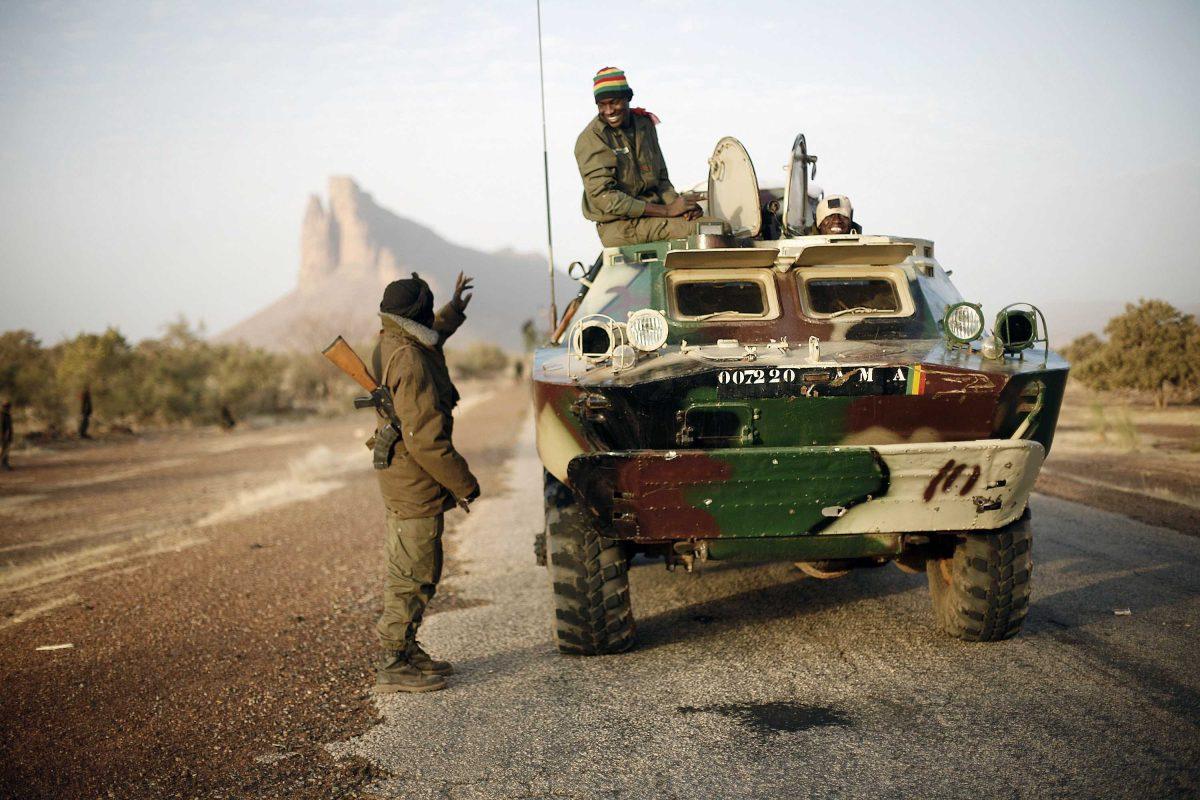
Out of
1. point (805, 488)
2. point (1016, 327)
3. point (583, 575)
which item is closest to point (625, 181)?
point (1016, 327)

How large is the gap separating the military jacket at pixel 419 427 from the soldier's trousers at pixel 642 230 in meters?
1.88

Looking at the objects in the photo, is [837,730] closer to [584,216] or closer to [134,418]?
[584,216]

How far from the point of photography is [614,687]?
14.6ft

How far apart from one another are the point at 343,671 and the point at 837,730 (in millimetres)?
2517

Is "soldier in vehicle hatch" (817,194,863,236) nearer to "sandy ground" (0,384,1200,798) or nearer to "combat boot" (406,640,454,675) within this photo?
"sandy ground" (0,384,1200,798)

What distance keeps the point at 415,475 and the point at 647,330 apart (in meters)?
1.30

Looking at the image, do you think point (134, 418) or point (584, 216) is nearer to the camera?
point (584, 216)

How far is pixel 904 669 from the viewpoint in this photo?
14.9 feet

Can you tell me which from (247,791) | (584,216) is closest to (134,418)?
(584,216)

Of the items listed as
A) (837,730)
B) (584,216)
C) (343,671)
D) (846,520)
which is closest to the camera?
(837,730)

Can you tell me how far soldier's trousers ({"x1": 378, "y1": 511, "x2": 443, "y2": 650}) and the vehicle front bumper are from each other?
886mm

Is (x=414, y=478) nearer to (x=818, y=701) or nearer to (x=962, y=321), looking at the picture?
(x=818, y=701)

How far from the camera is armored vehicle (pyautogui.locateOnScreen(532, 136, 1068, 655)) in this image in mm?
4129

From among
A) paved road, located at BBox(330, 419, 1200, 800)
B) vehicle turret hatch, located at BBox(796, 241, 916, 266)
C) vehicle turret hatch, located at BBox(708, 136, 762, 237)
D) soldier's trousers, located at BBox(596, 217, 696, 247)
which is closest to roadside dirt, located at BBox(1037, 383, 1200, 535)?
paved road, located at BBox(330, 419, 1200, 800)
